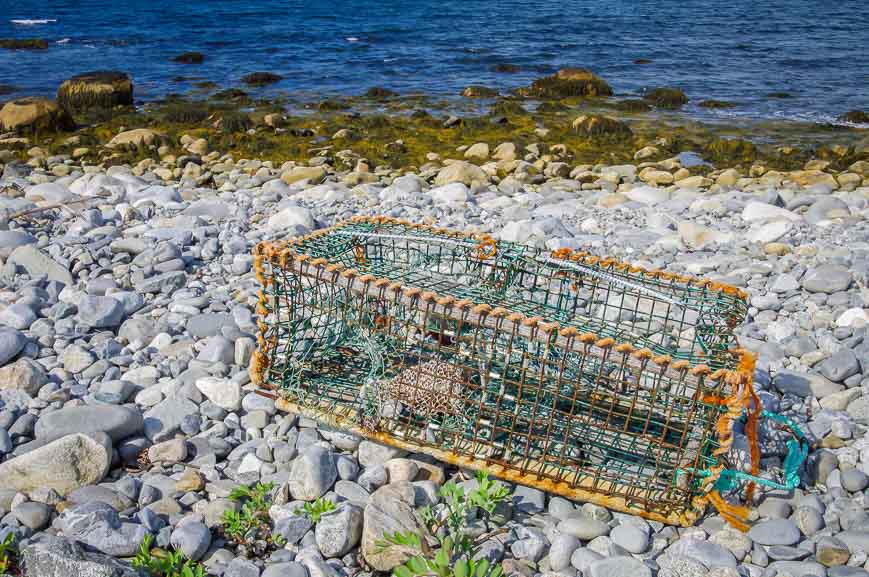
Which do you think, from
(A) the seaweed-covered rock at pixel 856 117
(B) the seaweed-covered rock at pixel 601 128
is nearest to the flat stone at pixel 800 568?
(B) the seaweed-covered rock at pixel 601 128

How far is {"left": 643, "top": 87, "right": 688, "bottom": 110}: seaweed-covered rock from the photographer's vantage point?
57.6ft

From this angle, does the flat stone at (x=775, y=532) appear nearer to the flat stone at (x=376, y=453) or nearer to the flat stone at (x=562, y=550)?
the flat stone at (x=562, y=550)

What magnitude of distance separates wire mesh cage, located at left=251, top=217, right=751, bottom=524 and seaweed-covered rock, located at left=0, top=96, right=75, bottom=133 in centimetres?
1173

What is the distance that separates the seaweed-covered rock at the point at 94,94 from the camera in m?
17.3

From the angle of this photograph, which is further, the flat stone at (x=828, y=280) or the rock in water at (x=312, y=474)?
the flat stone at (x=828, y=280)

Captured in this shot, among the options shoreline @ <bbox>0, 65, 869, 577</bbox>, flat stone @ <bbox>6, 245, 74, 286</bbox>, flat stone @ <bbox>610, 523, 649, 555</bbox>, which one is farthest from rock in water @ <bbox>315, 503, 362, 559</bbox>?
flat stone @ <bbox>6, 245, 74, 286</bbox>

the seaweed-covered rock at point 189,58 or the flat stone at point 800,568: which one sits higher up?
the seaweed-covered rock at point 189,58

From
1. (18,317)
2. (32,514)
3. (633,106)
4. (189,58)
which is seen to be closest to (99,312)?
(18,317)

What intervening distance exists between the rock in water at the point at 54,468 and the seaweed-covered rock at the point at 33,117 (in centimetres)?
1268

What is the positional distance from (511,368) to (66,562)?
2411 millimetres

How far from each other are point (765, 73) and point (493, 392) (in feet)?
70.7

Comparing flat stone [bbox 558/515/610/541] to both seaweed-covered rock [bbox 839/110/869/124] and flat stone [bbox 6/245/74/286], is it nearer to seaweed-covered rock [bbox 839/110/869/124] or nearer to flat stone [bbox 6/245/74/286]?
flat stone [bbox 6/245/74/286]

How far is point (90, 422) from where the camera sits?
153 inches

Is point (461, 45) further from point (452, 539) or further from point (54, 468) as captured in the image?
point (452, 539)
